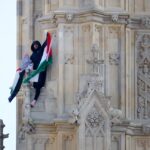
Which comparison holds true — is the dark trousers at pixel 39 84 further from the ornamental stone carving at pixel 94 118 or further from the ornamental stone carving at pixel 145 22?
the ornamental stone carving at pixel 145 22

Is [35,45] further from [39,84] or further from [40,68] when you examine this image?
[39,84]

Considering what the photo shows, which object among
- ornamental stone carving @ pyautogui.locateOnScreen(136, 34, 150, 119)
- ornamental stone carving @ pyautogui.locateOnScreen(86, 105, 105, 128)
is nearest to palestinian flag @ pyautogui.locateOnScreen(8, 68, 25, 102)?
ornamental stone carving @ pyautogui.locateOnScreen(86, 105, 105, 128)

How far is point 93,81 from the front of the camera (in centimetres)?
3866

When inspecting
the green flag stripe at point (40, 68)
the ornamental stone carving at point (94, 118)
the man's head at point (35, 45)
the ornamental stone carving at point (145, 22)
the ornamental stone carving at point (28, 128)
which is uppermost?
the ornamental stone carving at point (145, 22)

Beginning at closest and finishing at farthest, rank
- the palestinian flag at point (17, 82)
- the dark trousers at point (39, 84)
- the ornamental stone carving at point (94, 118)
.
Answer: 1. the ornamental stone carving at point (94, 118)
2. the dark trousers at point (39, 84)
3. the palestinian flag at point (17, 82)

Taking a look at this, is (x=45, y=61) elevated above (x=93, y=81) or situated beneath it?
elevated above

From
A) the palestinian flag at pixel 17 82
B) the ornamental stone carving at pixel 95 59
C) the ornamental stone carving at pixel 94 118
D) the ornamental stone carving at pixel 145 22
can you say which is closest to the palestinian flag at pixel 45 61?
the palestinian flag at pixel 17 82

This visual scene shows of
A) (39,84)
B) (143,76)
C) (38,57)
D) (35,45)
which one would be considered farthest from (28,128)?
(143,76)

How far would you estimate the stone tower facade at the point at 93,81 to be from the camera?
3872 cm

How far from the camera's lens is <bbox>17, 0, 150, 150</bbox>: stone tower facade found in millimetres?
38719

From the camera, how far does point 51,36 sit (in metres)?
40.1

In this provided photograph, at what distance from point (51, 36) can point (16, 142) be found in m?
3.14

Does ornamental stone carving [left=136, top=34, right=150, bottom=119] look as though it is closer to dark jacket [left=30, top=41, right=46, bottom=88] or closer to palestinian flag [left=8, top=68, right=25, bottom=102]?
dark jacket [left=30, top=41, right=46, bottom=88]

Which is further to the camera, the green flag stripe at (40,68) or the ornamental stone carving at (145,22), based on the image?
the ornamental stone carving at (145,22)
